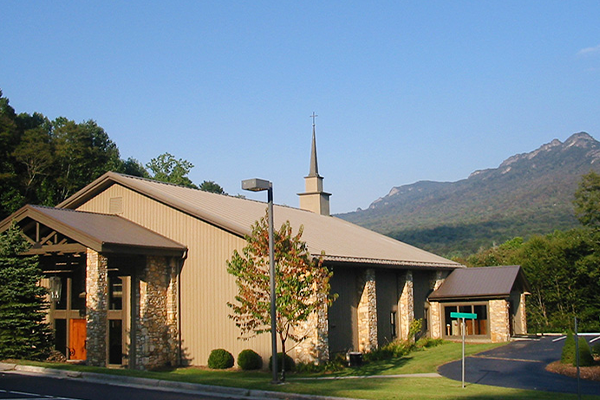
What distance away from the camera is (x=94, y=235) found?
21.5 m

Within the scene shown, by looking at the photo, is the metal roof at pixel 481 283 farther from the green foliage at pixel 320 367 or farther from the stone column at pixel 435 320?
the green foliage at pixel 320 367

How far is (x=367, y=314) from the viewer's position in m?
26.6

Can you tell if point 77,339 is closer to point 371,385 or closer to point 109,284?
point 109,284

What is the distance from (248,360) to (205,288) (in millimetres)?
3353

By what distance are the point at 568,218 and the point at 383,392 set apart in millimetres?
127743

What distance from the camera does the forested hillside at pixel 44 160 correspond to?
172 ft

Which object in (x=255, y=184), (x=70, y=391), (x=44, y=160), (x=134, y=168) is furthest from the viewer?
(x=134, y=168)

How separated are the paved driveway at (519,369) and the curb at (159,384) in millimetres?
7048

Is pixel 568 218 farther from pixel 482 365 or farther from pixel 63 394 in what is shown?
pixel 63 394

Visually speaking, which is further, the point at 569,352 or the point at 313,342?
the point at 313,342

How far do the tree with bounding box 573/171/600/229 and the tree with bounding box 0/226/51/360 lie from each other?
1363 inches

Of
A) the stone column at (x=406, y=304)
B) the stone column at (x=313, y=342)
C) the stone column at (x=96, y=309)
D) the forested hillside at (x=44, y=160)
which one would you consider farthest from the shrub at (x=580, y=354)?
the forested hillside at (x=44, y=160)

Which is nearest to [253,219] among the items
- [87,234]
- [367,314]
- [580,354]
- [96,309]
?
[367,314]

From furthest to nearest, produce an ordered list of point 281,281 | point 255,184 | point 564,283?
1. point 564,283
2. point 281,281
3. point 255,184
